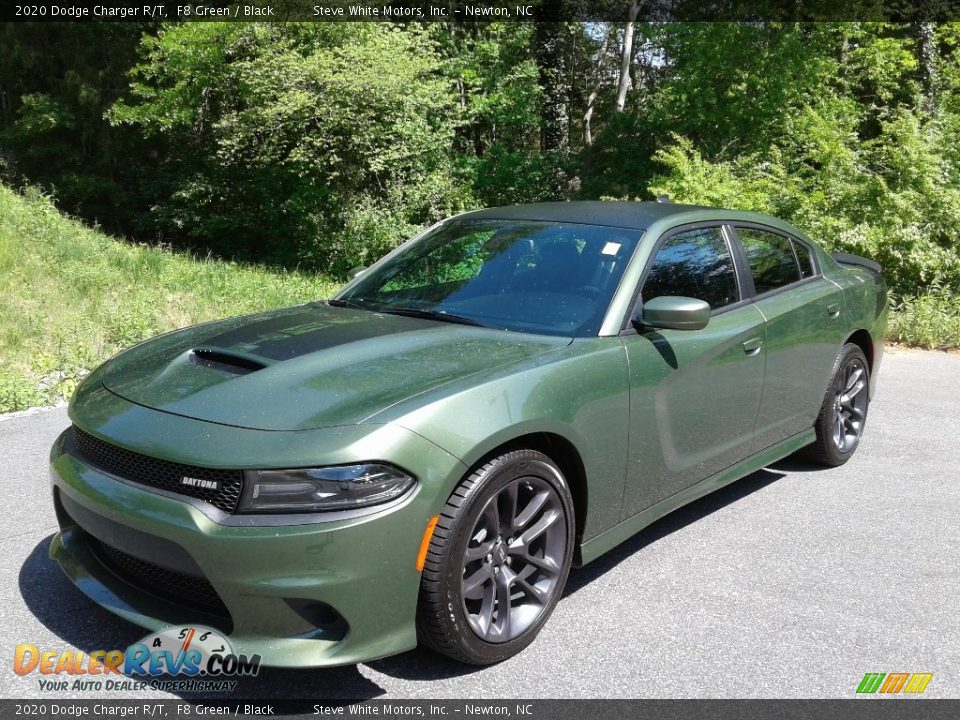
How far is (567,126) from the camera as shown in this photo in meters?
25.9

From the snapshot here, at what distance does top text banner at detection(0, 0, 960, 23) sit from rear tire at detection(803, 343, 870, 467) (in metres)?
15.6

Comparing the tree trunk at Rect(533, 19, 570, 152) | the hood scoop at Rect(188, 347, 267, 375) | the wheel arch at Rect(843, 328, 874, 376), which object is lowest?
the wheel arch at Rect(843, 328, 874, 376)

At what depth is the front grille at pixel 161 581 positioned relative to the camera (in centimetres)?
272

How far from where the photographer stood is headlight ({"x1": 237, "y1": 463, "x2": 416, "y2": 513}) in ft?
8.55

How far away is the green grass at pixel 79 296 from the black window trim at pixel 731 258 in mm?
4641

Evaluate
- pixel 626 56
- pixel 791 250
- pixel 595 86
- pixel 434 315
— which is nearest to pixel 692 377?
pixel 434 315

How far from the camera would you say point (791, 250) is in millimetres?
5047

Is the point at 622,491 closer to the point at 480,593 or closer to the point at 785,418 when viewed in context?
the point at 480,593

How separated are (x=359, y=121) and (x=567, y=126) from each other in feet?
32.4

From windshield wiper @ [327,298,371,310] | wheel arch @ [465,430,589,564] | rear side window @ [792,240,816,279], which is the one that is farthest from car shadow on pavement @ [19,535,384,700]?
Answer: rear side window @ [792,240,816,279]

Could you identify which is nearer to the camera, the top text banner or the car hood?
the car hood

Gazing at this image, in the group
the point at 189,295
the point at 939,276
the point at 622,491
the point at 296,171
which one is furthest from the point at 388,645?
the point at 296,171

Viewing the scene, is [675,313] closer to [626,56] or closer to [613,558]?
[613,558]

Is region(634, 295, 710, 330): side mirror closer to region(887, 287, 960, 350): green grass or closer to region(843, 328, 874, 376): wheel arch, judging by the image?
region(843, 328, 874, 376): wheel arch
